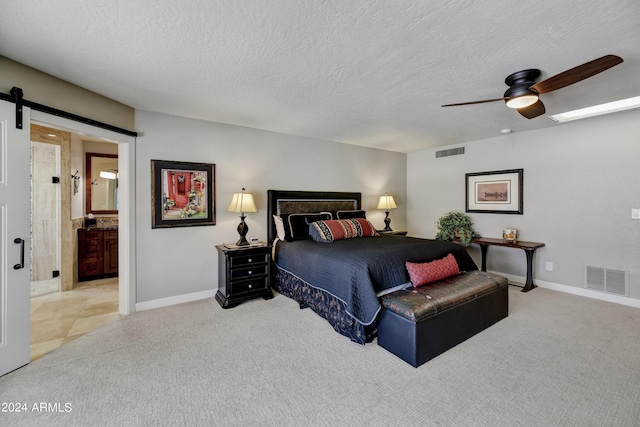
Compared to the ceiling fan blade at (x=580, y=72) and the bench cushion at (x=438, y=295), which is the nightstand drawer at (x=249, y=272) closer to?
the bench cushion at (x=438, y=295)

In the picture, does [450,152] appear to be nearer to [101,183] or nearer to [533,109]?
[533,109]

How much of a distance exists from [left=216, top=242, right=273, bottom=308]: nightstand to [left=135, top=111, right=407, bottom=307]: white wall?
36 centimetres

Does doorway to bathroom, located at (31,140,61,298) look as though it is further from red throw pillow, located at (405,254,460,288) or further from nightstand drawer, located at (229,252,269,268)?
red throw pillow, located at (405,254,460,288)

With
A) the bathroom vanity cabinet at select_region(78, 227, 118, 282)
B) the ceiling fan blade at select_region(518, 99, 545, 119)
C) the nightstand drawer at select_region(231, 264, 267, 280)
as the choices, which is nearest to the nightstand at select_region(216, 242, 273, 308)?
the nightstand drawer at select_region(231, 264, 267, 280)

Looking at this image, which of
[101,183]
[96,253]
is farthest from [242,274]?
[101,183]

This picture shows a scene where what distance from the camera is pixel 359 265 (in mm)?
2729

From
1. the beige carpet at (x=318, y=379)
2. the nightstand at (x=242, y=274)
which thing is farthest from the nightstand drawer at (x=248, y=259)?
the beige carpet at (x=318, y=379)

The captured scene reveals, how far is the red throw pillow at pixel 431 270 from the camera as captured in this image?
2.86 metres

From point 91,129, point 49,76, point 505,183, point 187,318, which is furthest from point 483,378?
point 49,76

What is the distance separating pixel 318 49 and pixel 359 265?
1945 millimetres

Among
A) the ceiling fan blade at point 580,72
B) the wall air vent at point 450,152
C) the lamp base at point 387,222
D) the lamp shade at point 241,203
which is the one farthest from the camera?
the lamp base at point 387,222

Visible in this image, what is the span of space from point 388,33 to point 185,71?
5.85 feet

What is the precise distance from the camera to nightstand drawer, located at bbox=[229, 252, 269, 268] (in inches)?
140

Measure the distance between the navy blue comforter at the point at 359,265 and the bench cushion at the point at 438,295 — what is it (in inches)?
6.8
